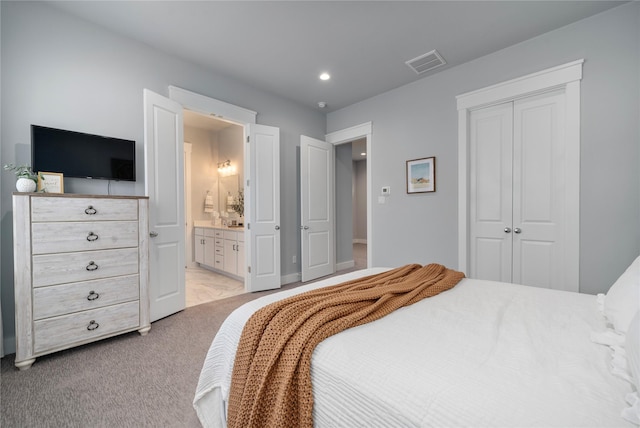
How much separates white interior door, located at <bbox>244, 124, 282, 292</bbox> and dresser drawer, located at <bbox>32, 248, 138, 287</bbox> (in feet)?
4.92

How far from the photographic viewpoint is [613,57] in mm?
2342

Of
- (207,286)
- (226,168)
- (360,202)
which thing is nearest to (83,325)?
(207,286)

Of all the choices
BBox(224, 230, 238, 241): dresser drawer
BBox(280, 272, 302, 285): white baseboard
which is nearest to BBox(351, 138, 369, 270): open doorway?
BBox(280, 272, 302, 285): white baseboard

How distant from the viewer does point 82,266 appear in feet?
6.89

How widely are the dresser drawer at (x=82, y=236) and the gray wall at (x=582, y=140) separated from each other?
3079mm

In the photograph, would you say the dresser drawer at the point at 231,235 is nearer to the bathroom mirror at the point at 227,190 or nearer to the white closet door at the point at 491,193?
the bathroom mirror at the point at 227,190

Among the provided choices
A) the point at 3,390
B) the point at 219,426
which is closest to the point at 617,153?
the point at 219,426

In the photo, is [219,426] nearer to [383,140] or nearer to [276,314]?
[276,314]

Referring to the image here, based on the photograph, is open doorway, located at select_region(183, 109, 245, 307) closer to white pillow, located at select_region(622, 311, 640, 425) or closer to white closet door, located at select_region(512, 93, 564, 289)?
white closet door, located at select_region(512, 93, 564, 289)

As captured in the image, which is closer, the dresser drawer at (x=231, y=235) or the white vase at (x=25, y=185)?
the white vase at (x=25, y=185)

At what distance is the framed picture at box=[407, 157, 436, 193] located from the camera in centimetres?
343

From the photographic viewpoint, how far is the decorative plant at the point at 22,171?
1.97m

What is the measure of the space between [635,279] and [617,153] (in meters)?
1.97

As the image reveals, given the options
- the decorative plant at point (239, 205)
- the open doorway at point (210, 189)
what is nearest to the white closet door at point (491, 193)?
the open doorway at point (210, 189)
